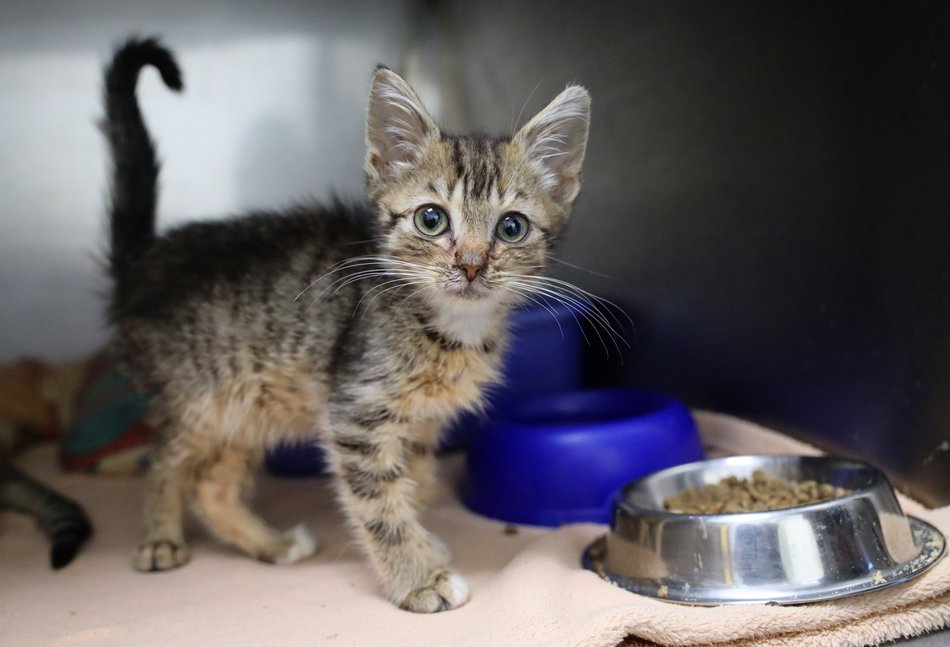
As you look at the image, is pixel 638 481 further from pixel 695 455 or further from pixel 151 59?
pixel 151 59

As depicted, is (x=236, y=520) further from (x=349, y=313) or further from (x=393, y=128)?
(x=393, y=128)

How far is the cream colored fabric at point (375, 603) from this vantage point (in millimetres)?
1411

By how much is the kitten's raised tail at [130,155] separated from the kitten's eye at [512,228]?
895mm

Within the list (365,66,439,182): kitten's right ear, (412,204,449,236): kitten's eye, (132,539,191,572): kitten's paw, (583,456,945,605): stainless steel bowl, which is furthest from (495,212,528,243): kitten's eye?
(132,539,191,572): kitten's paw

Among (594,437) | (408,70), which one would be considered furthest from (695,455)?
(408,70)

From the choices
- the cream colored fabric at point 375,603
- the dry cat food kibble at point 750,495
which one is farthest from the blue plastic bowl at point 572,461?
the dry cat food kibble at point 750,495

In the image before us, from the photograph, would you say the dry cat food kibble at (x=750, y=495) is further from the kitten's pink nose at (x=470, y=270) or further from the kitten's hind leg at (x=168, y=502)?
the kitten's hind leg at (x=168, y=502)

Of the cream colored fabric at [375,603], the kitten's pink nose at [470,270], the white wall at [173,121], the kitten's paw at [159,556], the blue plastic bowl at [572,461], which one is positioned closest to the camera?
the cream colored fabric at [375,603]

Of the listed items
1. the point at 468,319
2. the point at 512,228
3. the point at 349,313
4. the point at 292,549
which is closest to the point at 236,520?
the point at 292,549

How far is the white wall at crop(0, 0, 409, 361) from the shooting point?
2.90 metres

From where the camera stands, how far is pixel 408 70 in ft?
10.9

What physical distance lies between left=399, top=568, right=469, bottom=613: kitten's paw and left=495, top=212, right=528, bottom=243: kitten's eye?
2.34 feet

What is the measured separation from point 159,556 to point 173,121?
171 cm

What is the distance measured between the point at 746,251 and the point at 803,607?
1.08 m
